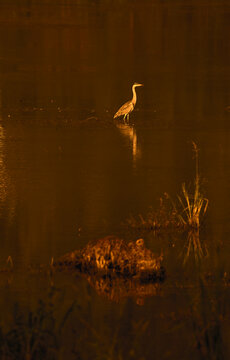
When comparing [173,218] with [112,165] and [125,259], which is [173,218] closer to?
[125,259]

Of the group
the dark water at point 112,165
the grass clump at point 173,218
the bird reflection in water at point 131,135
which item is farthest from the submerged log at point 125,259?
the bird reflection in water at point 131,135

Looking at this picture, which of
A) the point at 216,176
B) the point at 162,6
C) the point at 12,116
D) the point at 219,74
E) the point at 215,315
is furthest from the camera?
the point at 162,6

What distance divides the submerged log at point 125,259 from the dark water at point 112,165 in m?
0.14

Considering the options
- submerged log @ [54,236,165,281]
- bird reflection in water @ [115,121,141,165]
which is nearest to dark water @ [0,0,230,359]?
bird reflection in water @ [115,121,141,165]

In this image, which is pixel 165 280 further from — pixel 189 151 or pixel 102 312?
pixel 189 151

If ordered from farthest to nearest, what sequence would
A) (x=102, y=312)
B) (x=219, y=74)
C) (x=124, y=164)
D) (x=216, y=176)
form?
(x=219, y=74) → (x=124, y=164) → (x=216, y=176) → (x=102, y=312)

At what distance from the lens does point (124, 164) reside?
1242cm

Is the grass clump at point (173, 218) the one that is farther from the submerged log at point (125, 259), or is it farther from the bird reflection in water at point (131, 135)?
the bird reflection in water at point (131, 135)

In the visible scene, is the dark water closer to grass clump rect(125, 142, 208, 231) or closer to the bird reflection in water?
the bird reflection in water

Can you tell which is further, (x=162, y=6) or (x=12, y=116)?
(x=162, y=6)

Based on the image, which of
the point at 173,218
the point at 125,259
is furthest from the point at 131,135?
the point at 125,259

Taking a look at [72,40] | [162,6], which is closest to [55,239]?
[72,40]

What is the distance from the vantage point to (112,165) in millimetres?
12312

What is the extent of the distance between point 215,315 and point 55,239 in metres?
2.82
